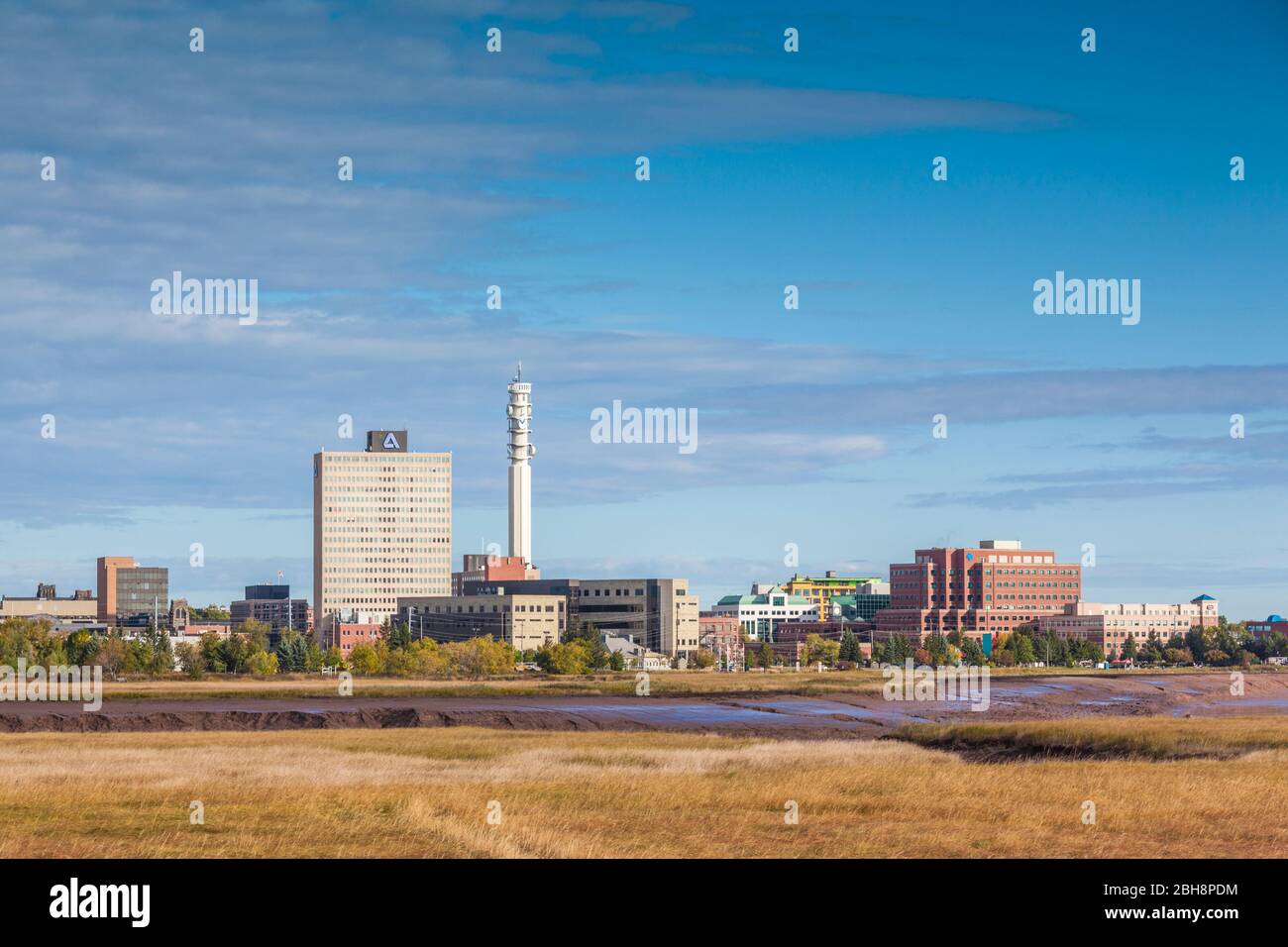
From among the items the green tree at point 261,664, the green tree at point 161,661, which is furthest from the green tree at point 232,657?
the green tree at point 161,661

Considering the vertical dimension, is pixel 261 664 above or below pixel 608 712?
below

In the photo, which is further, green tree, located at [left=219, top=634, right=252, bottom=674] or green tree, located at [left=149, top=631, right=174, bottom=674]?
green tree, located at [left=219, top=634, right=252, bottom=674]

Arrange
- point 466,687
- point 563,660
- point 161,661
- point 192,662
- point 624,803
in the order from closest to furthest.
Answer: point 624,803
point 466,687
point 161,661
point 192,662
point 563,660

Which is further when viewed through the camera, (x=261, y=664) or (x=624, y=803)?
(x=261, y=664)

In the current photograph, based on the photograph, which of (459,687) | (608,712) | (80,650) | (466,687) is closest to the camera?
(608,712)

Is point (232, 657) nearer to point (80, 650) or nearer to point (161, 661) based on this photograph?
point (161, 661)

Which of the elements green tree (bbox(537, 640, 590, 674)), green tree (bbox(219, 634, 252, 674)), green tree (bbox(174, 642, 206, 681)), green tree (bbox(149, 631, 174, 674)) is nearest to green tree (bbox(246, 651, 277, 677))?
green tree (bbox(219, 634, 252, 674))

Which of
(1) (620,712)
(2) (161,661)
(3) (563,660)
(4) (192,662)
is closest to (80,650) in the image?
(2) (161,661)

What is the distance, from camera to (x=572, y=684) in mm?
153500

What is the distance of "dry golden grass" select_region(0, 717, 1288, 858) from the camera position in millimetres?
33000

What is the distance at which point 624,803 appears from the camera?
1617 inches

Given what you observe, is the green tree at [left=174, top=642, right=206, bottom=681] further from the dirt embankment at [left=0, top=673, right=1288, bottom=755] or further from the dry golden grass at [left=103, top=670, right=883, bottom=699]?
the dirt embankment at [left=0, top=673, right=1288, bottom=755]
